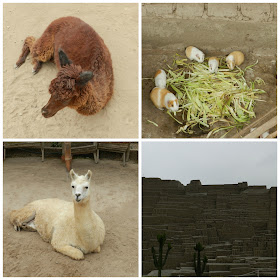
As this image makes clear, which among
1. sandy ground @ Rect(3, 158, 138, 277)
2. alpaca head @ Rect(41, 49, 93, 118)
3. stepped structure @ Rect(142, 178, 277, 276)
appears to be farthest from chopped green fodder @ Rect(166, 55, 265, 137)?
alpaca head @ Rect(41, 49, 93, 118)

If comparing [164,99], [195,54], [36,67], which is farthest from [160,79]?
[36,67]

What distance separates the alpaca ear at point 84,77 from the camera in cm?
270

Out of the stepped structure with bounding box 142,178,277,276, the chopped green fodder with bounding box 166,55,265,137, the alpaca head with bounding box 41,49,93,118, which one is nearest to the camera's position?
the alpaca head with bounding box 41,49,93,118

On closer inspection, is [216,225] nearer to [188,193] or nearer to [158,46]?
[188,193]

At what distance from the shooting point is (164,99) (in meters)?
3.66

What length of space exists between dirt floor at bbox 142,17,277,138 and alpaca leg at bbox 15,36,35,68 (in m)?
1.18

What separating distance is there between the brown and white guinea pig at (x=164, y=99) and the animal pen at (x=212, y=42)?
4.5 inches

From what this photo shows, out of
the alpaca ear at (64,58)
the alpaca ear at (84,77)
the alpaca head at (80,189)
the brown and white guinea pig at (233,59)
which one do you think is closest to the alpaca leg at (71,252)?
the alpaca head at (80,189)

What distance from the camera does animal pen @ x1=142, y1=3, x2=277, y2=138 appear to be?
395 cm

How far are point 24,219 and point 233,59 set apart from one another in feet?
8.63

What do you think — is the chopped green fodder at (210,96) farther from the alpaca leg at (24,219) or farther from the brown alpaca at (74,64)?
the alpaca leg at (24,219)

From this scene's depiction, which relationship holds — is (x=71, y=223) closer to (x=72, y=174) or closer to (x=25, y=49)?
(x=72, y=174)

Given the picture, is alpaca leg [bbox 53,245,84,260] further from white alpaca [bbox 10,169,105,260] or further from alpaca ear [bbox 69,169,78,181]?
alpaca ear [bbox 69,169,78,181]

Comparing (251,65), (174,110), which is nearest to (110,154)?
(174,110)
